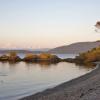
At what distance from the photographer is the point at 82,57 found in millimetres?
90000

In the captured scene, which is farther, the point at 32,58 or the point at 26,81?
the point at 32,58

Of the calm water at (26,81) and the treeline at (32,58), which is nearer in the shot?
the calm water at (26,81)

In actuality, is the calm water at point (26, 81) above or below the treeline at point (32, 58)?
below

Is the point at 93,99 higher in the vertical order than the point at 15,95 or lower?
higher

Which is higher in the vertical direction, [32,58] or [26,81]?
[32,58]

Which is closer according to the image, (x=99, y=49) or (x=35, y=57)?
(x=99, y=49)

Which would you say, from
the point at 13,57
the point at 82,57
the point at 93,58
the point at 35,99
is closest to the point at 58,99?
the point at 35,99

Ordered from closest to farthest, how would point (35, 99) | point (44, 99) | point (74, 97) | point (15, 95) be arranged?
point (74, 97), point (44, 99), point (35, 99), point (15, 95)

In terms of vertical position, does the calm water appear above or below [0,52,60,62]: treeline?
below

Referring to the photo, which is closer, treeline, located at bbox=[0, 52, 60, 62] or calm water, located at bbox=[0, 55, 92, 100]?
calm water, located at bbox=[0, 55, 92, 100]

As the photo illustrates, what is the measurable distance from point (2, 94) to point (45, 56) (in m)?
76.2

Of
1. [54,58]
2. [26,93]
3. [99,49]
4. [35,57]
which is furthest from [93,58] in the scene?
[26,93]

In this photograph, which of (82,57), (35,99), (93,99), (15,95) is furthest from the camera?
(82,57)

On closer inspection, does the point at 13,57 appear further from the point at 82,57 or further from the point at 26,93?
the point at 26,93
